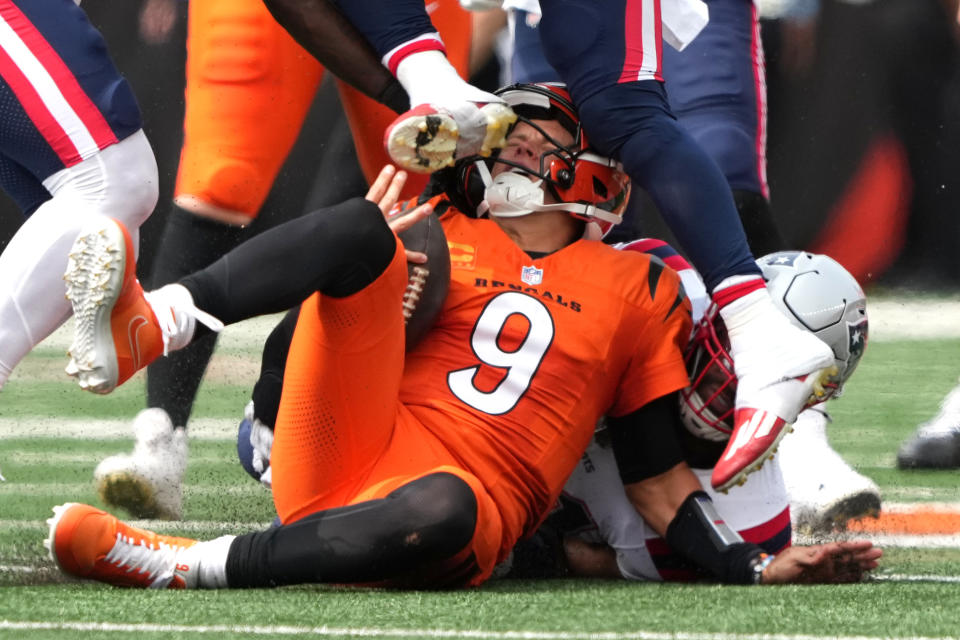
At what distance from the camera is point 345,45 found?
7.93 feet

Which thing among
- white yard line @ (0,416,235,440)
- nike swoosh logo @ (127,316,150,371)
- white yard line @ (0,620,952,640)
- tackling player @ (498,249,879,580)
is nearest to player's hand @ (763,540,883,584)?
tackling player @ (498,249,879,580)

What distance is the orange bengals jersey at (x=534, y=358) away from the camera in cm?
219

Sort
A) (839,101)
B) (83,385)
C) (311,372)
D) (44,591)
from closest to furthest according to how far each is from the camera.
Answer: (83,385) < (44,591) < (311,372) < (839,101)

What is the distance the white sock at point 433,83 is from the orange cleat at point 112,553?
75cm

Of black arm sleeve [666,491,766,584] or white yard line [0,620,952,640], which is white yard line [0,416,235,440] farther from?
white yard line [0,620,952,640]

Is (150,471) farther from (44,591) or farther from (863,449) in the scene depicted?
(863,449)

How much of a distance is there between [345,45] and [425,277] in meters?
0.47

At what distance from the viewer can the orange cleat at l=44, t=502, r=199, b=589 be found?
1992 mm

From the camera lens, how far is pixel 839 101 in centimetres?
489

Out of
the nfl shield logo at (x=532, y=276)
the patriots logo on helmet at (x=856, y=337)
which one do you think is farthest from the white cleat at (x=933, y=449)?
the nfl shield logo at (x=532, y=276)

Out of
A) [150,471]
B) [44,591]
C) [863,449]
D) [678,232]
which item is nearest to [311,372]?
[44,591]

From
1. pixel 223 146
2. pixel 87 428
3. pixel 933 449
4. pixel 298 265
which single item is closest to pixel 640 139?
pixel 298 265

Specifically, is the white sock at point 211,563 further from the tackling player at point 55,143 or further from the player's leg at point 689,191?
the player's leg at point 689,191

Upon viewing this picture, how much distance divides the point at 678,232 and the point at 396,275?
478mm
